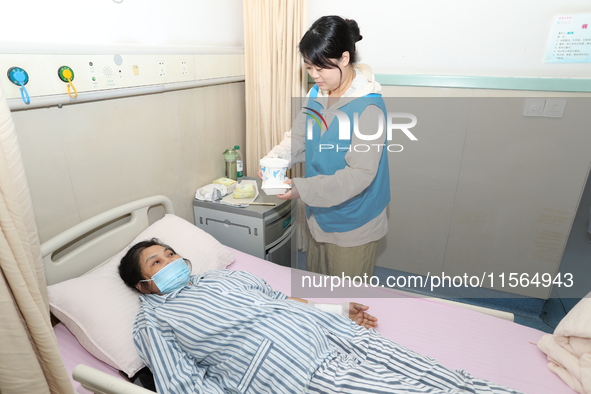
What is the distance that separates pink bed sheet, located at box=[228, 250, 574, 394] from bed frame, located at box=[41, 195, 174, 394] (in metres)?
0.76

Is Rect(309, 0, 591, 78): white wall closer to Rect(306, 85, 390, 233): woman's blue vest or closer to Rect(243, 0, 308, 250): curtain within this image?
Rect(243, 0, 308, 250): curtain

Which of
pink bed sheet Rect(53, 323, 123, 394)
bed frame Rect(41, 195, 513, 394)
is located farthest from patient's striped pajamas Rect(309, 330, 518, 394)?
pink bed sheet Rect(53, 323, 123, 394)

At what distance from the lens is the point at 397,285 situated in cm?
278

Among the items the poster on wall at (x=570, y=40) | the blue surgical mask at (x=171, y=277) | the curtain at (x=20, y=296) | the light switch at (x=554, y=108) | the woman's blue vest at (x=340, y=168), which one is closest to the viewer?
the curtain at (x=20, y=296)

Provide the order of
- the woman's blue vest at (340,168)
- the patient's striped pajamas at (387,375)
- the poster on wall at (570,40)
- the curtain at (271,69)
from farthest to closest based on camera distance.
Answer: the curtain at (271,69) < the poster on wall at (570,40) < the woman's blue vest at (340,168) < the patient's striped pajamas at (387,375)

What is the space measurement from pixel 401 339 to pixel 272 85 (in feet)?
5.77

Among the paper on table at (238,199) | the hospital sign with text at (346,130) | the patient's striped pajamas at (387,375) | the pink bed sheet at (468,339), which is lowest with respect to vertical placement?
the pink bed sheet at (468,339)

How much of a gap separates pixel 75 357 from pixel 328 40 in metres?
1.59

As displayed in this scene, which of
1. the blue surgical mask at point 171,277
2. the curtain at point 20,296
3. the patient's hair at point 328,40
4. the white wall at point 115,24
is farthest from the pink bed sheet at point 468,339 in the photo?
the white wall at point 115,24

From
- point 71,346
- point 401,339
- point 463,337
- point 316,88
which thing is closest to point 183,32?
point 316,88

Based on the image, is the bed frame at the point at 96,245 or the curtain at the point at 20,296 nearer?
the curtain at the point at 20,296

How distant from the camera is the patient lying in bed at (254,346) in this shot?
3.93ft

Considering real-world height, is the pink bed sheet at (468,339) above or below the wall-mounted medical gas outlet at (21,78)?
below

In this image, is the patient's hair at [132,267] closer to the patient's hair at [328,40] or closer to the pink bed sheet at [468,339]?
the pink bed sheet at [468,339]
